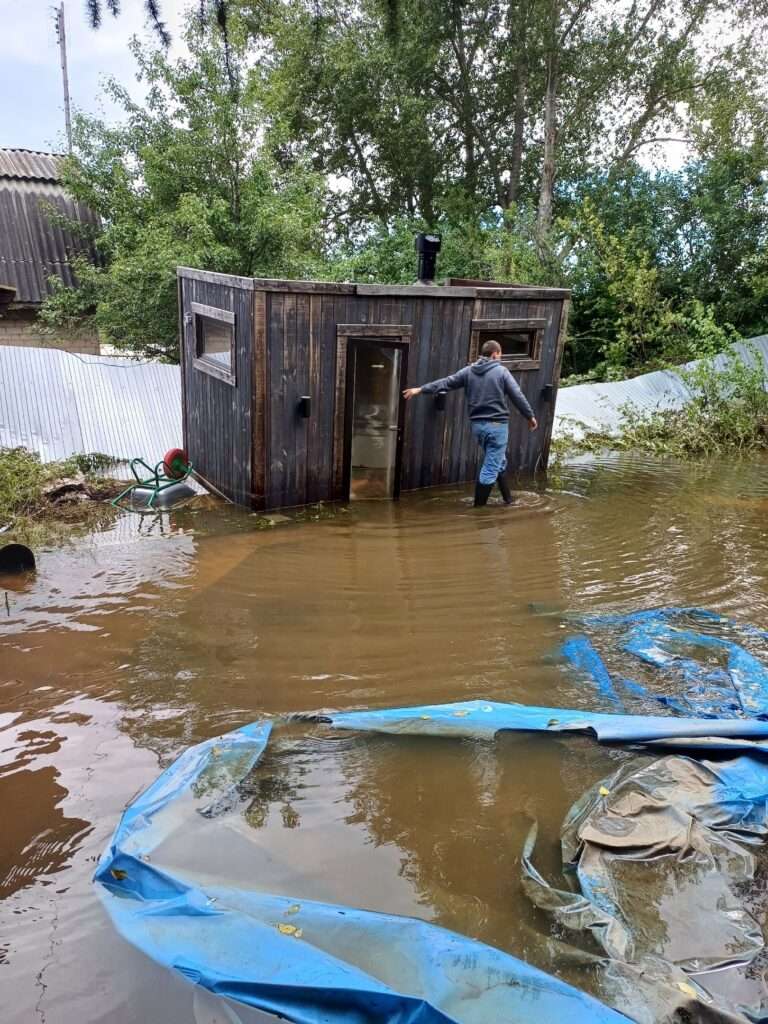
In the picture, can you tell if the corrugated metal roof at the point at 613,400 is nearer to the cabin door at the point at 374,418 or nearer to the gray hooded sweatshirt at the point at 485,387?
the gray hooded sweatshirt at the point at 485,387

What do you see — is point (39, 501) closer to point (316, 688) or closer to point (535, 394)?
point (316, 688)

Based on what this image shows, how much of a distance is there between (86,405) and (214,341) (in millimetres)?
2050

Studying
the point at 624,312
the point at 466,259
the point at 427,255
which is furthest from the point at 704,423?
the point at 466,259

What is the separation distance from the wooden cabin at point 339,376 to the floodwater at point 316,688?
64 cm

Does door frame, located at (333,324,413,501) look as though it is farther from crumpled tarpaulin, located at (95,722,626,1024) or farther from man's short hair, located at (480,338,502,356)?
crumpled tarpaulin, located at (95,722,626,1024)

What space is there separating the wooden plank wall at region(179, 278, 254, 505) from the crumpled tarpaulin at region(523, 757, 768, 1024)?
18.7 ft

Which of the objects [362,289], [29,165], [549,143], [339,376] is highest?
[549,143]

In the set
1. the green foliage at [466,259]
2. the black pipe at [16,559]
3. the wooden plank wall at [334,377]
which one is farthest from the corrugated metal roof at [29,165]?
the black pipe at [16,559]

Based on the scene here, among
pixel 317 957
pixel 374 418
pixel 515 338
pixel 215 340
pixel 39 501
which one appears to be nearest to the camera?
pixel 317 957

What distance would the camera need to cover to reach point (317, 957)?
2.61 m

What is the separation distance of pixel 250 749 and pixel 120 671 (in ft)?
4.85

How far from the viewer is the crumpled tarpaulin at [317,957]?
2.42 meters

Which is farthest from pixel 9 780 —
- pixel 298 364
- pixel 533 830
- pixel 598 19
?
pixel 598 19

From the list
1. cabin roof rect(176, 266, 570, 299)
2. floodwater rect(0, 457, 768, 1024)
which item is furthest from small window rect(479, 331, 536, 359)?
floodwater rect(0, 457, 768, 1024)
